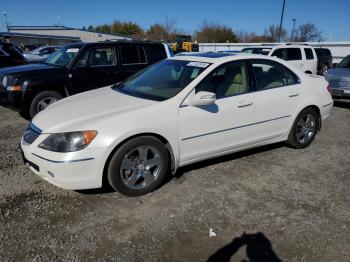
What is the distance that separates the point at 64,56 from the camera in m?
7.76

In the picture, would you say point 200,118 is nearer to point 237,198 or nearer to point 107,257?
point 237,198

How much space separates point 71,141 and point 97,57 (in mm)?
4522

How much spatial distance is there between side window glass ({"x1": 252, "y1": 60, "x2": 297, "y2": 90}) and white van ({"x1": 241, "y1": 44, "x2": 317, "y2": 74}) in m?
7.80

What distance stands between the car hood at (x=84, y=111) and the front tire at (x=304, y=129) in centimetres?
255

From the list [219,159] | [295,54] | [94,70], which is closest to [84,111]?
[219,159]

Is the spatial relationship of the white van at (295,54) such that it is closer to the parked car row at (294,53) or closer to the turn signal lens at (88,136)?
the parked car row at (294,53)

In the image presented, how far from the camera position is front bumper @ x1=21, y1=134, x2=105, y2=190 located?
339 centimetres

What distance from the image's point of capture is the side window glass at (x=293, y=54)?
1295cm

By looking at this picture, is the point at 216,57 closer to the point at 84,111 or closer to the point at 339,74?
the point at 84,111

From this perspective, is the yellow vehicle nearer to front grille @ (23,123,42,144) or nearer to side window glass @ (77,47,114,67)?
side window glass @ (77,47,114,67)

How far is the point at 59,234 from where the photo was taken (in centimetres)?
315

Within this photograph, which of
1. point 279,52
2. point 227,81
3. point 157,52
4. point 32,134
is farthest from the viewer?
point 279,52

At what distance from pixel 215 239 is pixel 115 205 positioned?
3.87 ft

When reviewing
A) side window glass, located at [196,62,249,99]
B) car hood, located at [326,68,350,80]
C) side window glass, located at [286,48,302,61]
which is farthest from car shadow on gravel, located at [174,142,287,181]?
side window glass, located at [286,48,302,61]
